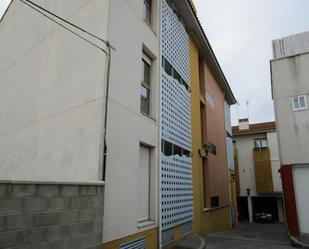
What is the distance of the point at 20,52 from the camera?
33.3 ft

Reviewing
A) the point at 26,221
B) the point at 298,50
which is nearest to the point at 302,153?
the point at 298,50

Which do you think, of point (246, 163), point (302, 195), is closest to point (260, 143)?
point (246, 163)

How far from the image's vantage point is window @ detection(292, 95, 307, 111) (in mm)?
11875

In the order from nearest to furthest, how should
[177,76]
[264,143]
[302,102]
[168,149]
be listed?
[168,149] < [177,76] < [302,102] < [264,143]

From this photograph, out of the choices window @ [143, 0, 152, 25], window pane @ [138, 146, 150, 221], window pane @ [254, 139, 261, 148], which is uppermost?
window @ [143, 0, 152, 25]

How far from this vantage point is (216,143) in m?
16.2

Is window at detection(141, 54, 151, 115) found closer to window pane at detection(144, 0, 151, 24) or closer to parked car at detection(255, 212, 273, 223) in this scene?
window pane at detection(144, 0, 151, 24)

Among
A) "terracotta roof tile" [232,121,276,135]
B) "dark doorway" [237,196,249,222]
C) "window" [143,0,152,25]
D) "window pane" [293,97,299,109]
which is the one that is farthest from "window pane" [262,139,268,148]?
"window" [143,0,152,25]

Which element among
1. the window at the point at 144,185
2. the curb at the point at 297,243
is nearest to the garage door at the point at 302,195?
the curb at the point at 297,243

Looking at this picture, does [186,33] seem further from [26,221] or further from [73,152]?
[26,221]

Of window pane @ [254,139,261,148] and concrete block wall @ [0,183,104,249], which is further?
window pane @ [254,139,261,148]

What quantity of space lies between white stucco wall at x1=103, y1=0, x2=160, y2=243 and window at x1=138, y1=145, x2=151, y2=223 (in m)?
0.14

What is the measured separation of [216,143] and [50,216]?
43.2ft

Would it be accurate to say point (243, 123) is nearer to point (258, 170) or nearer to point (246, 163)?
point (246, 163)
